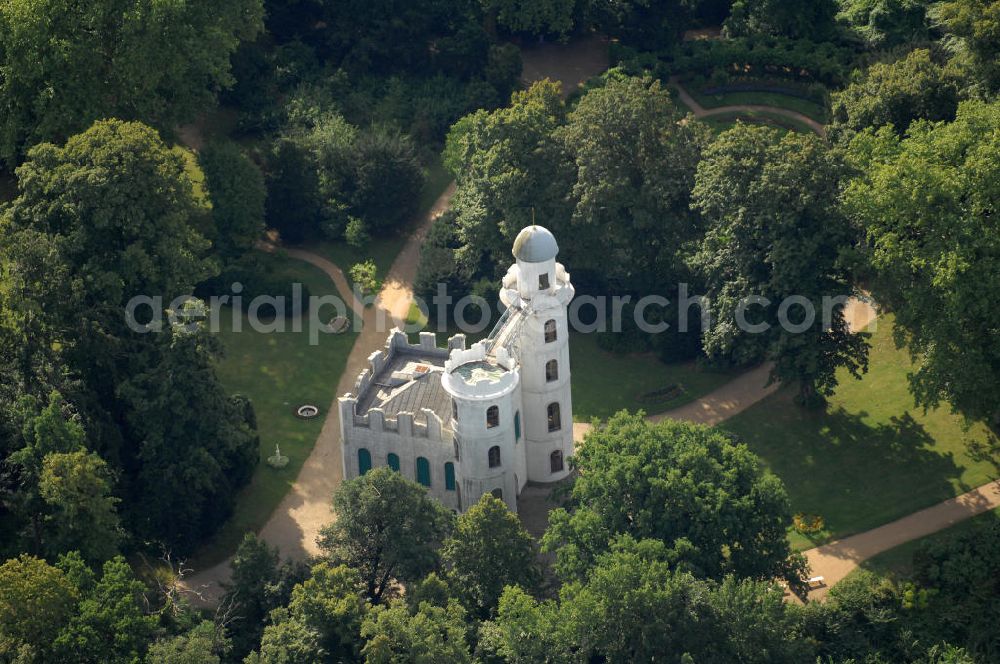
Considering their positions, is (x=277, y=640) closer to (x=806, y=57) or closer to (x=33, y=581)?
(x=33, y=581)

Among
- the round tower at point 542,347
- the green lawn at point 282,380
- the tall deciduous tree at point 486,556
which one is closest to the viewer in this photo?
the tall deciduous tree at point 486,556

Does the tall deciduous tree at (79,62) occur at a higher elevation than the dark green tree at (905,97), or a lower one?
higher

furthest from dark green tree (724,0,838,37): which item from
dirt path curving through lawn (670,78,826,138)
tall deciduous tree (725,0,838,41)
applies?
dirt path curving through lawn (670,78,826,138)

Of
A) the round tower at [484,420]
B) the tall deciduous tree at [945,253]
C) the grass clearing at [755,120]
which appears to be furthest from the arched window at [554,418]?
the grass clearing at [755,120]

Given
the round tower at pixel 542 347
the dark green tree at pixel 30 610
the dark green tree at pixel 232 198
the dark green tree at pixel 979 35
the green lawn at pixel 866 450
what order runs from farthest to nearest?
the dark green tree at pixel 232 198, the dark green tree at pixel 979 35, the green lawn at pixel 866 450, the round tower at pixel 542 347, the dark green tree at pixel 30 610

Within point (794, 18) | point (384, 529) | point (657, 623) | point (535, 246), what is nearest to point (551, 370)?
point (535, 246)

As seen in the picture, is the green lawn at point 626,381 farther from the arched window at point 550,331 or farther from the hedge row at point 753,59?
the hedge row at point 753,59

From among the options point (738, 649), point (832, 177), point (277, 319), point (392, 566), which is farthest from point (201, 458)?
point (832, 177)
